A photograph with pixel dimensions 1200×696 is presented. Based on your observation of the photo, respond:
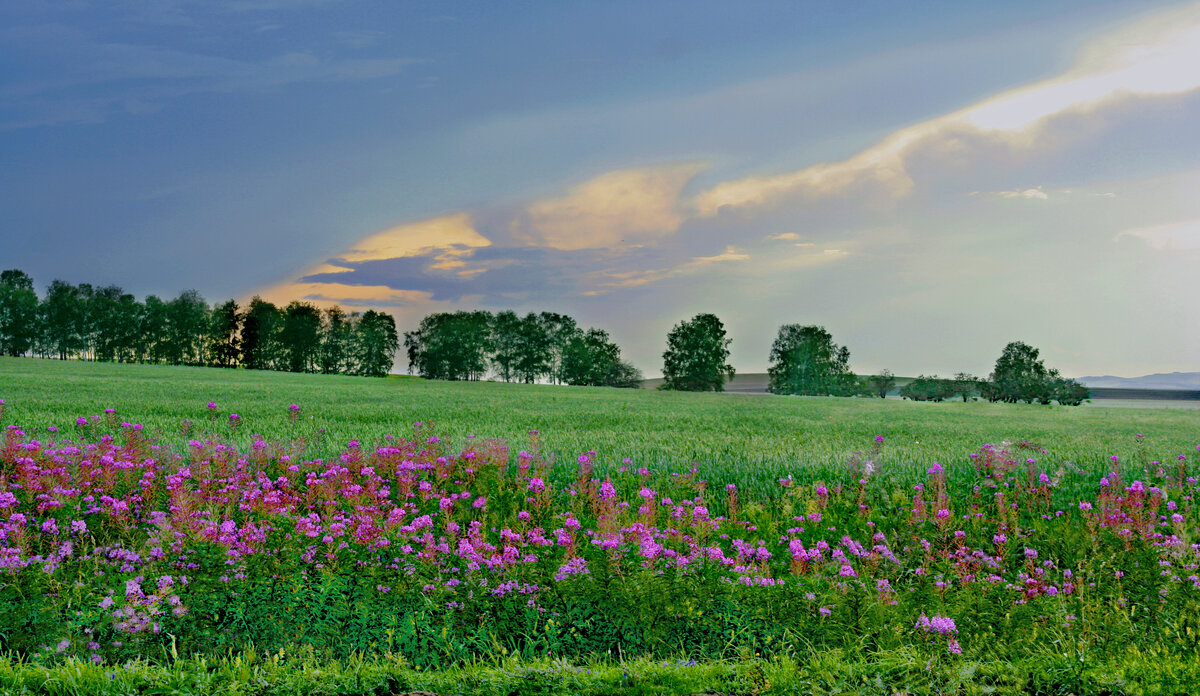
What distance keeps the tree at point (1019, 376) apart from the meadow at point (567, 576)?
Result: 55785 mm

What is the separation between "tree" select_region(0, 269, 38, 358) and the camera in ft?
225

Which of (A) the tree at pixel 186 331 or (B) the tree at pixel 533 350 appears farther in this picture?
(A) the tree at pixel 186 331

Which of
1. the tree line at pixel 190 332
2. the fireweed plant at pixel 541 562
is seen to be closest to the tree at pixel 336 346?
the tree line at pixel 190 332

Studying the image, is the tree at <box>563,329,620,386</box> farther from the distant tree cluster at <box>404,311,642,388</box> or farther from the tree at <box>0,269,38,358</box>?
the tree at <box>0,269,38,358</box>

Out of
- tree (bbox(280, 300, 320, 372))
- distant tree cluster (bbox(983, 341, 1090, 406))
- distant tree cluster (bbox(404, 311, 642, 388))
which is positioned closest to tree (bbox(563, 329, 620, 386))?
distant tree cluster (bbox(404, 311, 642, 388))

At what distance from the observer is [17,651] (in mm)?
4543

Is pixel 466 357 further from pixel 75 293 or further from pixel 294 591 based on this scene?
pixel 294 591

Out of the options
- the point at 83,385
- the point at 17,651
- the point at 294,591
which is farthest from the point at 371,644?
the point at 83,385

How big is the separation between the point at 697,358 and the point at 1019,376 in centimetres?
2651

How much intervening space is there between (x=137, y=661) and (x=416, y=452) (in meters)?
4.43

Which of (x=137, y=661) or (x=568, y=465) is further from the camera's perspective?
(x=568, y=465)

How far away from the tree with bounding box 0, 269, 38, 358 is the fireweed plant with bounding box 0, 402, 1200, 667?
77836mm

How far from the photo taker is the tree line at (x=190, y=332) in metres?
70.2

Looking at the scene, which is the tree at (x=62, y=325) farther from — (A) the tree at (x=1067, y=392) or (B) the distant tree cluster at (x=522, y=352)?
(A) the tree at (x=1067, y=392)
